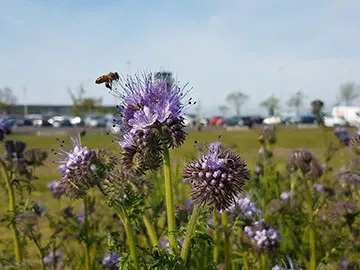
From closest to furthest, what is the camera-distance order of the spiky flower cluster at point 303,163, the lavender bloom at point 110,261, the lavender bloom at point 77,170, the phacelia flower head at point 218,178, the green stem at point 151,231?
the phacelia flower head at point 218,178, the lavender bloom at point 77,170, the green stem at point 151,231, the lavender bloom at point 110,261, the spiky flower cluster at point 303,163

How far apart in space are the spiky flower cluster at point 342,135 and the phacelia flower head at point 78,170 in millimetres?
4355

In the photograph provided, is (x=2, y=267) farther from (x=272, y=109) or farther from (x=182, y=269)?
(x=272, y=109)

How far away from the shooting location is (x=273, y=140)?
597 cm

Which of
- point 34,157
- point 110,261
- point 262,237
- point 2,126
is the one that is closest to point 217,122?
point 34,157

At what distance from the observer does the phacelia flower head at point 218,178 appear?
1898mm

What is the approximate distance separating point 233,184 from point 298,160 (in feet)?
8.54

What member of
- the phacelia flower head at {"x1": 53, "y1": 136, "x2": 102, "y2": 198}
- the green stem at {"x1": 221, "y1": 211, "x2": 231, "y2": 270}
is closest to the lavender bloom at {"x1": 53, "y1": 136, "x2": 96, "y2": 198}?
the phacelia flower head at {"x1": 53, "y1": 136, "x2": 102, "y2": 198}

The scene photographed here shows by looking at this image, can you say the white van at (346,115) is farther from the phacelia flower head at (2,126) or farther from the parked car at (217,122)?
the parked car at (217,122)

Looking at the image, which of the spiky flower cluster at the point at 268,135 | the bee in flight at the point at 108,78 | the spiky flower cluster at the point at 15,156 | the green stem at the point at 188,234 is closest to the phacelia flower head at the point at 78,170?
the green stem at the point at 188,234

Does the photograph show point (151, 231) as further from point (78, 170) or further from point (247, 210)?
point (247, 210)

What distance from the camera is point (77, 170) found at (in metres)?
2.08

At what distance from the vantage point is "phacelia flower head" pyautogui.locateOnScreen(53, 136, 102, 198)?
205 centimetres

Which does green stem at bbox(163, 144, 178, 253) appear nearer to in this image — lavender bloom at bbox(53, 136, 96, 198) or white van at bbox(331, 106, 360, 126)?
lavender bloom at bbox(53, 136, 96, 198)

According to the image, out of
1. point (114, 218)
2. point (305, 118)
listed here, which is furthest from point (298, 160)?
point (305, 118)
